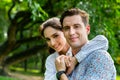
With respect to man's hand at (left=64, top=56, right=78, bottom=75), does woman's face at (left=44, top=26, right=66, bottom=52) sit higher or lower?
lower

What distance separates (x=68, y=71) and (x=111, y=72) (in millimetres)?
333

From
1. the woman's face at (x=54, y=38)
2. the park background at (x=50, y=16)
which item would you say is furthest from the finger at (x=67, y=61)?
the park background at (x=50, y=16)

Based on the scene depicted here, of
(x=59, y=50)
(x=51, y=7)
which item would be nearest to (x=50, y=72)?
(x=59, y=50)

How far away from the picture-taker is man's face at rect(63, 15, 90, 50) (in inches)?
92.2

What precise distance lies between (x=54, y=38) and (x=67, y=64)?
0.63 m

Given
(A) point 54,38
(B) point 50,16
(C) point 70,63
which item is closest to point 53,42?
(A) point 54,38

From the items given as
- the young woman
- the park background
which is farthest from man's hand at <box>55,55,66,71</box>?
the park background

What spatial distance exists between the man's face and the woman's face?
0.59 m

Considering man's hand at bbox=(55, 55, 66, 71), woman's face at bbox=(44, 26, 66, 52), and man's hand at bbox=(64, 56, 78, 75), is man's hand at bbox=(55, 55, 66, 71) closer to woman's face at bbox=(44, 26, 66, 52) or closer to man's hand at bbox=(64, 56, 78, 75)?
man's hand at bbox=(64, 56, 78, 75)

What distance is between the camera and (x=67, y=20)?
7.82 feet

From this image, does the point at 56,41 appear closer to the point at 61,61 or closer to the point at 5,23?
the point at 61,61

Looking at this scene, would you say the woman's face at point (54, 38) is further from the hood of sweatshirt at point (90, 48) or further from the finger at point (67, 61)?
the hood of sweatshirt at point (90, 48)

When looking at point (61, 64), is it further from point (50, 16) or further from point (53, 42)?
point (50, 16)

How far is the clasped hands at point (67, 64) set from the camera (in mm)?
2332
